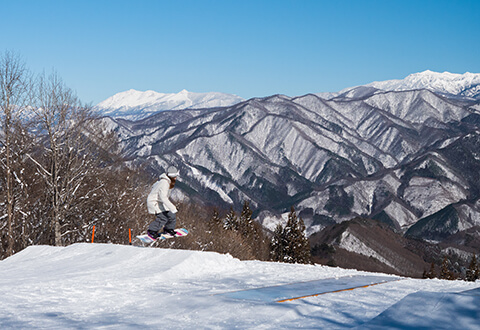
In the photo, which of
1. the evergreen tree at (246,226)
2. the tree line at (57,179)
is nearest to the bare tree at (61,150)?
the tree line at (57,179)

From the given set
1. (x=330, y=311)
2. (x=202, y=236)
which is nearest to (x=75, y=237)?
(x=202, y=236)

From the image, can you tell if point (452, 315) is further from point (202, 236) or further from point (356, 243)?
point (356, 243)

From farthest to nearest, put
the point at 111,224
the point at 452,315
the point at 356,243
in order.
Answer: the point at 356,243 → the point at 111,224 → the point at 452,315

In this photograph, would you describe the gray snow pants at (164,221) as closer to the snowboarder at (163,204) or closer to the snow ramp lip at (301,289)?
the snowboarder at (163,204)

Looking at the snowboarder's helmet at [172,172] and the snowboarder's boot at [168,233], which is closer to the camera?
the snowboarder's helmet at [172,172]

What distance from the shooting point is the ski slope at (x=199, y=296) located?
675 cm

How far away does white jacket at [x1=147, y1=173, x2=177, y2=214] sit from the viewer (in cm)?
1465

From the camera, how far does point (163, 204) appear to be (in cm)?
1491

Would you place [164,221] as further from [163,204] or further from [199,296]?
[199,296]

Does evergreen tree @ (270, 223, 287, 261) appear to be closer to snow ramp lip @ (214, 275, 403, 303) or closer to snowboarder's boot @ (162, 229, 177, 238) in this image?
snowboarder's boot @ (162, 229, 177, 238)

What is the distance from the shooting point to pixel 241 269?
13516mm

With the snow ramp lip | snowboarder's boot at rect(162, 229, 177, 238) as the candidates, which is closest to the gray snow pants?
snowboarder's boot at rect(162, 229, 177, 238)

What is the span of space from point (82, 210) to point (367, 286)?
30272mm

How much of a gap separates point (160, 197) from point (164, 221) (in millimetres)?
948
